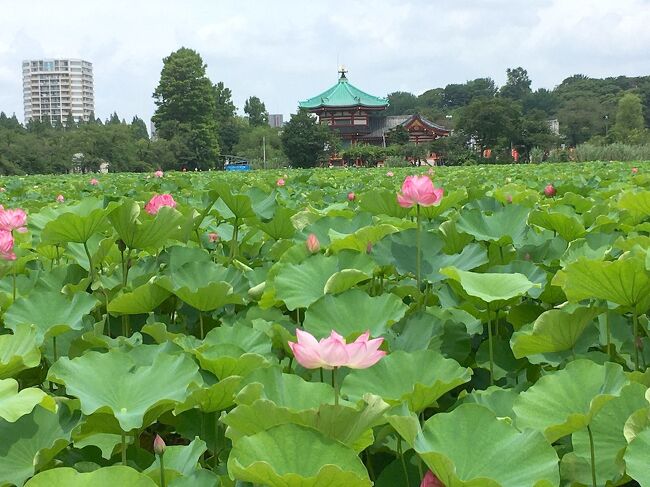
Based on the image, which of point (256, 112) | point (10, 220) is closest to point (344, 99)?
point (256, 112)

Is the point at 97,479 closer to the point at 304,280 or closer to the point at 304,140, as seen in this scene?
the point at 304,280

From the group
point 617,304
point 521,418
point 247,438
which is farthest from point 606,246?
point 247,438

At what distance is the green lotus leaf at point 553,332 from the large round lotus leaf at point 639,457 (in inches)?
11.1

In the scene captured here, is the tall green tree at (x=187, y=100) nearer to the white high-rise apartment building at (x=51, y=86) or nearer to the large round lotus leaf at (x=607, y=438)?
the large round lotus leaf at (x=607, y=438)

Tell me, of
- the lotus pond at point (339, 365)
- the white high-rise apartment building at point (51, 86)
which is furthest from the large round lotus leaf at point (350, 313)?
the white high-rise apartment building at point (51, 86)

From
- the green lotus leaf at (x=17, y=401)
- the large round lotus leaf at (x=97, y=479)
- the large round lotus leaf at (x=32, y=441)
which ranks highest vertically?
the green lotus leaf at (x=17, y=401)

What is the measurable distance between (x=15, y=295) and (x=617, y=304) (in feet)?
2.83

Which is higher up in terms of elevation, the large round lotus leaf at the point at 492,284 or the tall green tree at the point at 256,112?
the tall green tree at the point at 256,112

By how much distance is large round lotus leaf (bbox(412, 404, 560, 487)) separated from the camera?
51 centimetres

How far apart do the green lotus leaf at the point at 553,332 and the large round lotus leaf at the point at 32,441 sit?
455 mm

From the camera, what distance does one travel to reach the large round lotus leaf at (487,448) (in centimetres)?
51

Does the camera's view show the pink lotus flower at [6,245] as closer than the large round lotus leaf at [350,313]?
No

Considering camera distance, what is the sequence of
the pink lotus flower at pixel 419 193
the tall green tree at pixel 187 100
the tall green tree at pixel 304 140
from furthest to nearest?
the tall green tree at pixel 187 100
the tall green tree at pixel 304 140
the pink lotus flower at pixel 419 193

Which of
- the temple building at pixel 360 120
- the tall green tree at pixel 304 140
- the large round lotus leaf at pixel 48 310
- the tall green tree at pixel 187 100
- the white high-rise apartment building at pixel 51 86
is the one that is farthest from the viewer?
the white high-rise apartment building at pixel 51 86
